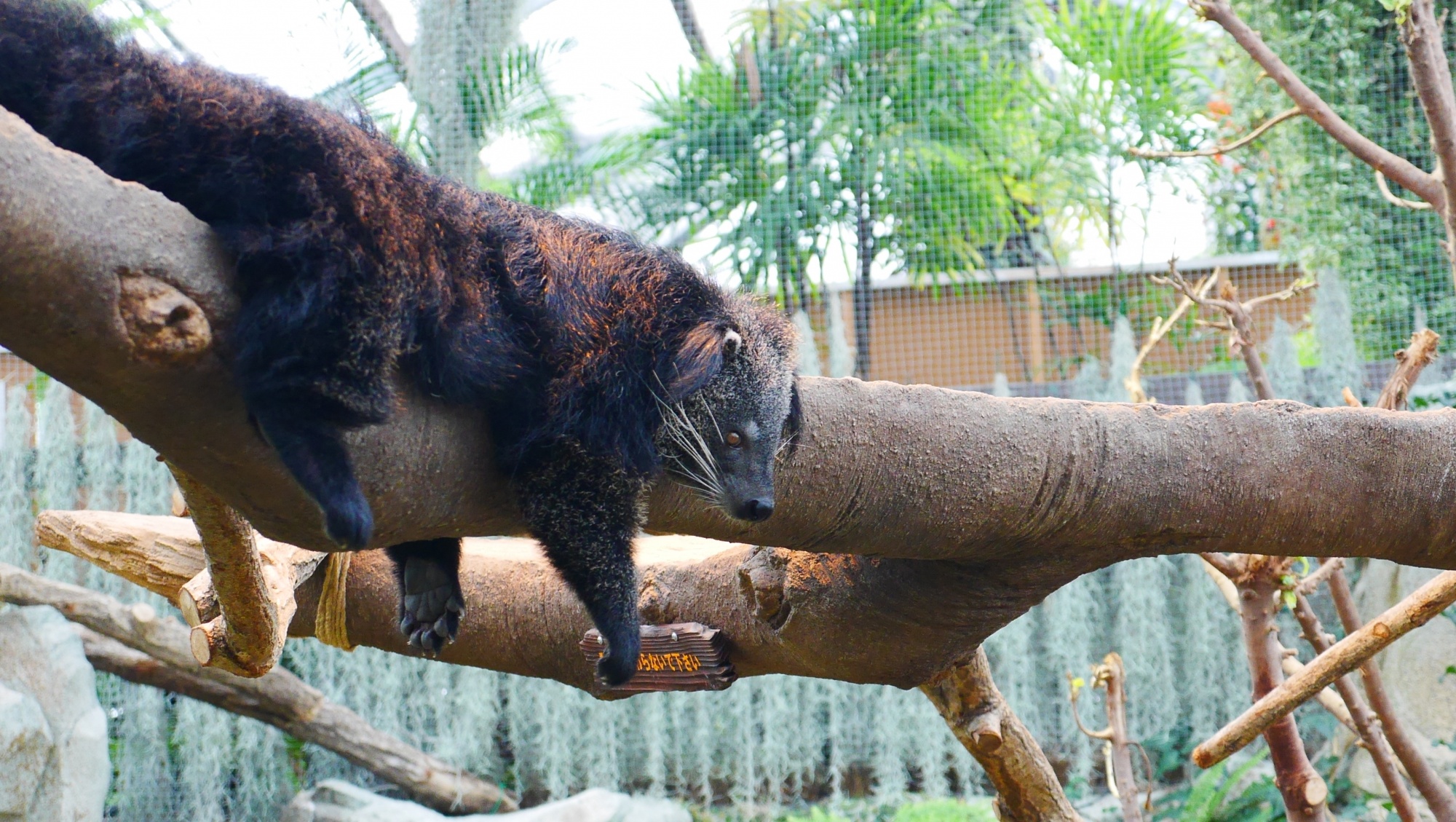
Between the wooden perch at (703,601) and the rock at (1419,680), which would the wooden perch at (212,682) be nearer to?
the wooden perch at (703,601)

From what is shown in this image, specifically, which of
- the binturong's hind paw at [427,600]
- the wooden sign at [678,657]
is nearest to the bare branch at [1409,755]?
the wooden sign at [678,657]

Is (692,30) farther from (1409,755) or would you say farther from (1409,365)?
(1409,755)

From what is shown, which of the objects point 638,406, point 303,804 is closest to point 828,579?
point 638,406

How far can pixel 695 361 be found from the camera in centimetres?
203

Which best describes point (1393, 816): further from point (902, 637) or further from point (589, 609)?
point (589, 609)

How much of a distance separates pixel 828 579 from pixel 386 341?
1.29 metres

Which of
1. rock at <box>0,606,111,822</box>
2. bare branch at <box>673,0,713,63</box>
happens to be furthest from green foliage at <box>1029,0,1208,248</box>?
rock at <box>0,606,111,822</box>

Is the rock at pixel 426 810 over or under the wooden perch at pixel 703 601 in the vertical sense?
under

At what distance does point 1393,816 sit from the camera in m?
4.91

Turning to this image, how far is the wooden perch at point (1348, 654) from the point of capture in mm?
2535

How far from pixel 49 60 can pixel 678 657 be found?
1850mm

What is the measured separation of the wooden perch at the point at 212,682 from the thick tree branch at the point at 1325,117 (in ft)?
15.6

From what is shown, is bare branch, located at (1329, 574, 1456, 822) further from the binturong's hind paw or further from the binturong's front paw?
the binturong's hind paw

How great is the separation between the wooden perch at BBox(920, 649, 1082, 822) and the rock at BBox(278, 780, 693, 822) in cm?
306
